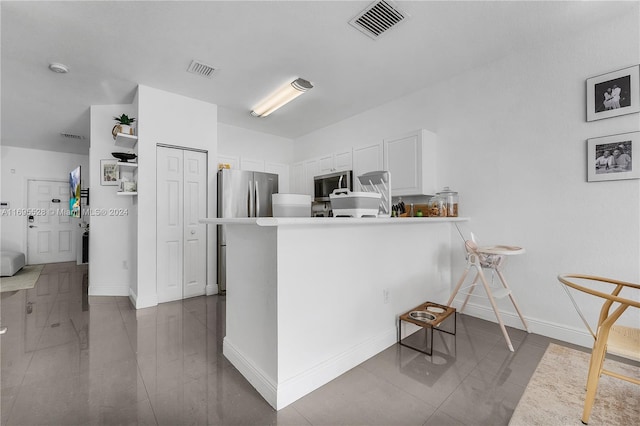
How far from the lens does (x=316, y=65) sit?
309 centimetres

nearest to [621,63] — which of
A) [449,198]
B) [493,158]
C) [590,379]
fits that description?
[493,158]

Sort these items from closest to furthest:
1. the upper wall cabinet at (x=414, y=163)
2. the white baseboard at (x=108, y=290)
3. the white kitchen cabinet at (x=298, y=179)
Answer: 1. the upper wall cabinet at (x=414, y=163)
2. the white baseboard at (x=108, y=290)
3. the white kitchen cabinet at (x=298, y=179)

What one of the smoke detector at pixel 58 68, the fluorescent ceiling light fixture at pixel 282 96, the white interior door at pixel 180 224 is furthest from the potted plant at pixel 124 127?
the fluorescent ceiling light fixture at pixel 282 96

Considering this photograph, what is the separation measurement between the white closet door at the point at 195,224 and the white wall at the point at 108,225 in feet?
2.80

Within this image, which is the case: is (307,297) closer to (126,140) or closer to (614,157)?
(614,157)

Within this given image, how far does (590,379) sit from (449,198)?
2.10 metres

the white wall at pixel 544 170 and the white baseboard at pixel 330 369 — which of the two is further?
the white wall at pixel 544 170

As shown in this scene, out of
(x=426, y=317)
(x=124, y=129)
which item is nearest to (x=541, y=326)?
(x=426, y=317)

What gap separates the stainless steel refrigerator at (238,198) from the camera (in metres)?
4.06

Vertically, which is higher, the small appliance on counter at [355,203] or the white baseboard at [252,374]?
the small appliance on counter at [355,203]

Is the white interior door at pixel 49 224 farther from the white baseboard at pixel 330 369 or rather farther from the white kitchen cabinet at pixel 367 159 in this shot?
the white baseboard at pixel 330 369

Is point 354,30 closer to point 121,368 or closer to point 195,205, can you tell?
point 195,205

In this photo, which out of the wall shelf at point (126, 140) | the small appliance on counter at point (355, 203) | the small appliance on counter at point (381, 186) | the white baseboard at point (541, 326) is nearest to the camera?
the small appliance on counter at point (355, 203)

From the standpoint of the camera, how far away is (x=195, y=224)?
3.98 metres
